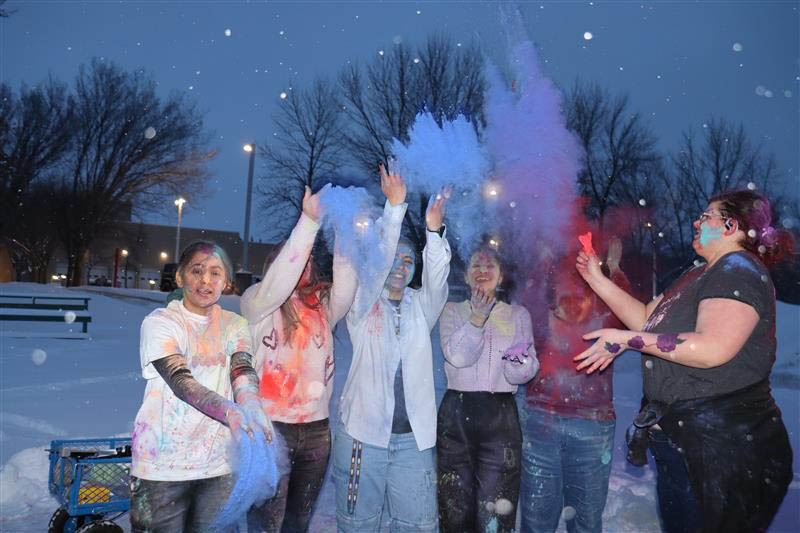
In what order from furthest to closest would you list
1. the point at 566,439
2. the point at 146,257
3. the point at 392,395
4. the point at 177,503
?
the point at 146,257
the point at 566,439
the point at 392,395
the point at 177,503

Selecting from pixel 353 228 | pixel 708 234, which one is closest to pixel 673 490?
pixel 708 234

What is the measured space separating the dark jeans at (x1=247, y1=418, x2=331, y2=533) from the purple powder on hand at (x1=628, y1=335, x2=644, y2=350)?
1.88m

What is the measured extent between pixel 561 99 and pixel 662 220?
52.2 feet

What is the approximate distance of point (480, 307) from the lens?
418 cm

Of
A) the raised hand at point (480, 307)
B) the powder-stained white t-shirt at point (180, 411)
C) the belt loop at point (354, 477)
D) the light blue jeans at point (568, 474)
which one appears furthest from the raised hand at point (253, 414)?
the light blue jeans at point (568, 474)

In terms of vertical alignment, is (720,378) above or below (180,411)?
above

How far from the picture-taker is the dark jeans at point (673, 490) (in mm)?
3053

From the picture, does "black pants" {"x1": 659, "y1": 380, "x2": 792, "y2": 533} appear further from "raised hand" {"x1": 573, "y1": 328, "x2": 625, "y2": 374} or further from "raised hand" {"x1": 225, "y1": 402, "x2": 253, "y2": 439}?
"raised hand" {"x1": 225, "y1": 402, "x2": 253, "y2": 439}

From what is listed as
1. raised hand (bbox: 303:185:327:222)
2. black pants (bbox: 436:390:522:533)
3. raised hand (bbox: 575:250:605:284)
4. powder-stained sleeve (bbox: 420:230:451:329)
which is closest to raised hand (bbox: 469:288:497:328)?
powder-stained sleeve (bbox: 420:230:451:329)

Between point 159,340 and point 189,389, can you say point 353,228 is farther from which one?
point 189,389

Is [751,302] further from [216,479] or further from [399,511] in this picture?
[216,479]

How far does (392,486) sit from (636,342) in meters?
1.66

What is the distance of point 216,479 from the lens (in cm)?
323

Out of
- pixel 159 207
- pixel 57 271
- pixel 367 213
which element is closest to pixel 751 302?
pixel 367 213
